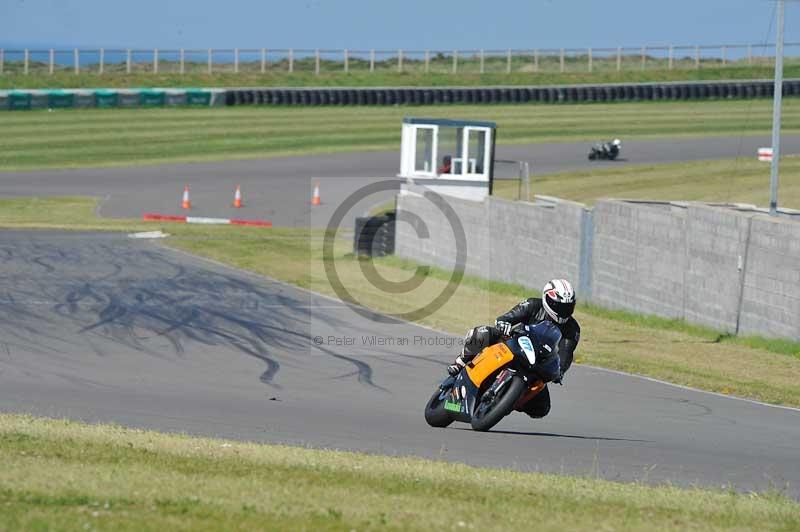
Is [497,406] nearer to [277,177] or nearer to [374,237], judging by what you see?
[374,237]

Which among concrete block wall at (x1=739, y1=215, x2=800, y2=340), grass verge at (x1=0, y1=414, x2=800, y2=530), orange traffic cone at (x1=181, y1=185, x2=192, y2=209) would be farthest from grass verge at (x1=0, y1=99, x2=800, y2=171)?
grass verge at (x1=0, y1=414, x2=800, y2=530)

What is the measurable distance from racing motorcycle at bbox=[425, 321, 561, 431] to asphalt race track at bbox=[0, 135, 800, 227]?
2411cm

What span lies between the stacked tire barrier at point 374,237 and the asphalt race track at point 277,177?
678 cm

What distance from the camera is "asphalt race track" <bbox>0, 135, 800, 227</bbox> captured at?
124ft

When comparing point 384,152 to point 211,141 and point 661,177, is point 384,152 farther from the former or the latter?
point 661,177

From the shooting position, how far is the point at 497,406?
1071 centimetres

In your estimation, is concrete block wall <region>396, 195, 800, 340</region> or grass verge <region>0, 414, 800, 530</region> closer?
grass verge <region>0, 414, 800, 530</region>

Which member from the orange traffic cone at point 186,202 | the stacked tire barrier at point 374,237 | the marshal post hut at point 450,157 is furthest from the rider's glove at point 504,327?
the orange traffic cone at point 186,202

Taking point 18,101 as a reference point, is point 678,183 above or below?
below

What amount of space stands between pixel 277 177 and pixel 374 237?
633 inches

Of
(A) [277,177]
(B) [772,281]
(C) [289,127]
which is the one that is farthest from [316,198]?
(B) [772,281]

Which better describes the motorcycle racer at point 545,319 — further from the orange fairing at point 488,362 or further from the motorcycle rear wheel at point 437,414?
the motorcycle rear wheel at point 437,414

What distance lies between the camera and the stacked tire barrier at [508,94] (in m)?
60.7

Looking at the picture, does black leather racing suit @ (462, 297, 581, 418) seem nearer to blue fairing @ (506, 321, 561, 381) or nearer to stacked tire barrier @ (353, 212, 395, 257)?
blue fairing @ (506, 321, 561, 381)
